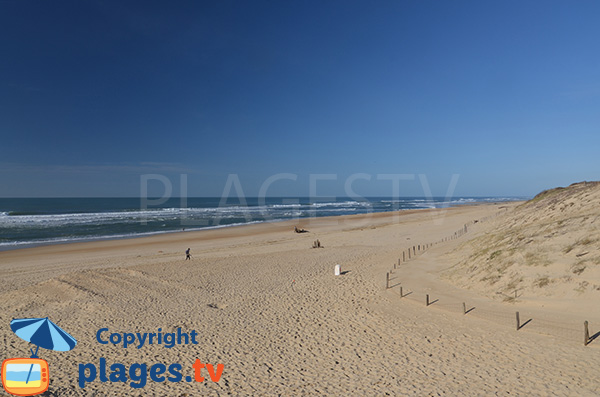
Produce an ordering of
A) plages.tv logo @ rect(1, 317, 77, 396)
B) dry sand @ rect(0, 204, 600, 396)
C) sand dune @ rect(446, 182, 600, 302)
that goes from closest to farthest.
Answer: plages.tv logo @ rect(1, 317, 77, 396) < dry sand @ rect(0, 204, 600, 396) < sand dune @ rect(446, 182, 600, 302)

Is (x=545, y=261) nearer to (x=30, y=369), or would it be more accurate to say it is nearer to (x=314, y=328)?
(x=314, y=328)

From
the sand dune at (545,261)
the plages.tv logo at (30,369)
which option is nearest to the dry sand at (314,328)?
the plages.tv logo at (30,369)

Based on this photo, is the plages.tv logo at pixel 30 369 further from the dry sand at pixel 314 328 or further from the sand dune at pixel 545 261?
the sand dune at pixel 545 261

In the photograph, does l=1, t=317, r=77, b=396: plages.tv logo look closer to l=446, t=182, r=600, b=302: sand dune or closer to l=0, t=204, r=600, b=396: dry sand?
l=0, t=204, r=600, b=396: dry sand

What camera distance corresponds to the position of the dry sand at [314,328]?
346 inches

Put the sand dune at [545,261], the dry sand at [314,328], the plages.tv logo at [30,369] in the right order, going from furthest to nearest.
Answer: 1. the sand dune at [545,261]
2. the dry sand at [314,328]
3. the plages.tv logo at [30,369]

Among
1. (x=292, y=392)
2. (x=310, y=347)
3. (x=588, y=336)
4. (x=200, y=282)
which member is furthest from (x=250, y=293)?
(x=588, y=336)

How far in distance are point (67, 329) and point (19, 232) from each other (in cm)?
4281

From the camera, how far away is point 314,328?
12719mm

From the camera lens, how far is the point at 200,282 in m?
19.8

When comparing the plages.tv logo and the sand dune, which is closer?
the plages.tv logo

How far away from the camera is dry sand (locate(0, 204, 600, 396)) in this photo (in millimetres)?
8789

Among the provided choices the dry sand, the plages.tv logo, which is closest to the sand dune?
the dry sand

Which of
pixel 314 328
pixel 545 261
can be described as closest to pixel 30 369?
pixel 314 328
